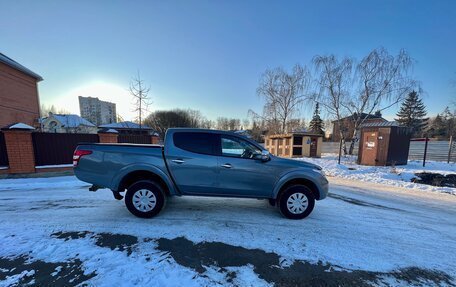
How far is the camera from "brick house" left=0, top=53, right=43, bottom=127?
563 inches

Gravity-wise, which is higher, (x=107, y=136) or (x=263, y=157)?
(x=107, y=136)

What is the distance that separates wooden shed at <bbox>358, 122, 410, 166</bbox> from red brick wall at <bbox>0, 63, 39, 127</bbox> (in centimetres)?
2620

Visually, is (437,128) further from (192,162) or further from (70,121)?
(70,121)

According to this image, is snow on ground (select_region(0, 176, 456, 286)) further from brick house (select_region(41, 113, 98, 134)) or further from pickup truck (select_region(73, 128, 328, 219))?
brick house (select_region(41, 113, 98, 134))

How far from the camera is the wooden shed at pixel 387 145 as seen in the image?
1216 centimetres


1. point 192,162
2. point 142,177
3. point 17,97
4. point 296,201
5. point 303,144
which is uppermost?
point 17,97

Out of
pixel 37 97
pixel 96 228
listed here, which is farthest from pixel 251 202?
pixel 37 97

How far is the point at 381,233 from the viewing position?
3.51 m

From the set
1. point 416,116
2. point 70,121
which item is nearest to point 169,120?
point 70,121

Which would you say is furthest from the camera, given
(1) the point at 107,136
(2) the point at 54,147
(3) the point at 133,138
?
(3) the point at 133,138

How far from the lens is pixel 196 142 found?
3.90 meters

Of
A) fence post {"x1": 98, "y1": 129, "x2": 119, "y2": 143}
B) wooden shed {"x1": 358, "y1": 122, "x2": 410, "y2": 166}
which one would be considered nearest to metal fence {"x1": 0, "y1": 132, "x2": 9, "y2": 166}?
fence post {"x1": 98, "y1": 129, "x2": 119, "y2": 143}

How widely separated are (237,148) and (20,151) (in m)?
9.51

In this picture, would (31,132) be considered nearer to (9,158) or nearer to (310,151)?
(9,158)
